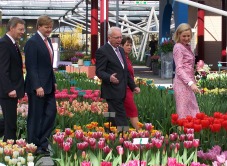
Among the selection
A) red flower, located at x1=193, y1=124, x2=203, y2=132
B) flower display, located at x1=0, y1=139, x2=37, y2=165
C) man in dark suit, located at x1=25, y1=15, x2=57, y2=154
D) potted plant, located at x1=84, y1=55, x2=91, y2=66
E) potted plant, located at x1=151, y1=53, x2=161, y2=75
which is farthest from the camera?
potted plant, located at x1=151, y1=53, x2=161, y2=75

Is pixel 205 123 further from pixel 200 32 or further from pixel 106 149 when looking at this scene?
pixel 200 32

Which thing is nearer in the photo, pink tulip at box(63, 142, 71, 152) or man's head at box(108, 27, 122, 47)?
pink tulip at box(63, 142, 71, 152)

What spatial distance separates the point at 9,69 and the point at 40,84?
1.13 feet

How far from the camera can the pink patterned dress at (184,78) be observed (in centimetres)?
660

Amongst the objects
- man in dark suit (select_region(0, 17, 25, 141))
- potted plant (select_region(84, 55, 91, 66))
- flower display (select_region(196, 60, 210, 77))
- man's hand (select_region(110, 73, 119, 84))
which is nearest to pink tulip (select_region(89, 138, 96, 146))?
man's hand (select_region(110, 73, 119, 84))

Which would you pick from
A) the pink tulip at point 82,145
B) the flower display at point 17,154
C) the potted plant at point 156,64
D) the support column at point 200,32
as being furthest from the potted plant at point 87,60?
the pink tulip at point 82,145

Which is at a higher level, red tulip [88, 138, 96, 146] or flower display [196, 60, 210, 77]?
flower display [196, 60, 210, 77]

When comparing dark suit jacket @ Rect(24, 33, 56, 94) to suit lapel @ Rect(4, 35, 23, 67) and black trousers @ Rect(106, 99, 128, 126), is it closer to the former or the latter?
suit lapel @ Rect(4, 35, 23, 67)

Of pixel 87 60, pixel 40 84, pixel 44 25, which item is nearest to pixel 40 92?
pixel 40 84

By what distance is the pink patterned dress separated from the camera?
6.60m

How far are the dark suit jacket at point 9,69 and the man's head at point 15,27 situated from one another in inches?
2.7

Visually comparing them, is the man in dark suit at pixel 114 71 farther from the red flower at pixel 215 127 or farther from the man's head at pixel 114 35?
the red flower at pixel 215 127

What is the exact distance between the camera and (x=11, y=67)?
641 cm

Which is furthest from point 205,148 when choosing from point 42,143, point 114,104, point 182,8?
point 182,8
